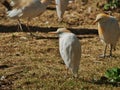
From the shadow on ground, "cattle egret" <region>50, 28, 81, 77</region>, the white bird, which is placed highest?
"cattle egret" <region>50, 28, 81, 77</region>

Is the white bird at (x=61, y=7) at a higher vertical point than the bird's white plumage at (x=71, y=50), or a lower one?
lower

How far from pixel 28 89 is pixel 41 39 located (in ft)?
13.3

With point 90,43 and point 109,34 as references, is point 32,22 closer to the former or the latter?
point 90,43

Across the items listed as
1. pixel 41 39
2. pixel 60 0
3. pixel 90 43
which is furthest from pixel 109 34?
pixel 60 0


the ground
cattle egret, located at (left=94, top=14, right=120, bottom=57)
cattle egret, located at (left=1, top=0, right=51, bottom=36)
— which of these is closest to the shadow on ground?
the ground

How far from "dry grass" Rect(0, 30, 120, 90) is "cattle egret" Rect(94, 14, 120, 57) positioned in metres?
0.41

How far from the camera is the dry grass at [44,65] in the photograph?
8695mm

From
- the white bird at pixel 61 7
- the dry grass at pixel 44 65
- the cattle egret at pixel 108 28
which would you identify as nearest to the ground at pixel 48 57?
the dry grass at pixel 44 65

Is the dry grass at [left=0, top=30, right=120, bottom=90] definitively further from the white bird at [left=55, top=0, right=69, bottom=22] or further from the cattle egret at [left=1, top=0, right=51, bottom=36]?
the white bird at [left=55, top=0, right=69, bottom=22]

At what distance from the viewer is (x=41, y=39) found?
1244cm

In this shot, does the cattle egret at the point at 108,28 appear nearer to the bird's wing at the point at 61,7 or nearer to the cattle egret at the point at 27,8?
the cattle egret at the point at 27,8

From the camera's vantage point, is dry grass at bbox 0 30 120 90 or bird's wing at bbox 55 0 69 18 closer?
dry grass at bbox 0 30 120 90

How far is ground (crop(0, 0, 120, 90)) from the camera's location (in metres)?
8.77

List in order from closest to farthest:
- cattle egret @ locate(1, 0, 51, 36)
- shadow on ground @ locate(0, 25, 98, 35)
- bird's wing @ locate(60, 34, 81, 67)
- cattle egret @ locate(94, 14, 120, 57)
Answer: bird's wing @ locate(60, 34, 81, 67)
cattle egret @ locate(94, 14, 120, 57)
cattle egret @ locate(1, 0, 51, 36)
shadow on ground @ locate(0, 25, 98, 35)
